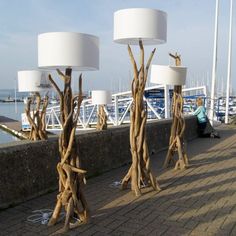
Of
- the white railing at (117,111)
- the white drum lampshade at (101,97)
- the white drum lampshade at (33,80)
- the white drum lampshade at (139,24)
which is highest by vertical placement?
the white drum lampshade at (139,24)

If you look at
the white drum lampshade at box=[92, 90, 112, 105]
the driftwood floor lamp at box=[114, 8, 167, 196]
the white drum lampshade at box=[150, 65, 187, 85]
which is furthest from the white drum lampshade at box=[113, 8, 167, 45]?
the white drum lampshade at box=[92, 90, 112, 105]

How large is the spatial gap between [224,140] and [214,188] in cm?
615

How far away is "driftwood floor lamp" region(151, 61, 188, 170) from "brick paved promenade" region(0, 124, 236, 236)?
38cm

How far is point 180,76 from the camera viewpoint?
23.2 ft

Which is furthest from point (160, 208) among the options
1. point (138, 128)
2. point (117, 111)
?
point (117, 111)

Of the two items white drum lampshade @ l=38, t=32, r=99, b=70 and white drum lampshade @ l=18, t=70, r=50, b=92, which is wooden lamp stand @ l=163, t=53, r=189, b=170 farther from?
white drum lampshade @ l=38, t=32, r=99, b=70

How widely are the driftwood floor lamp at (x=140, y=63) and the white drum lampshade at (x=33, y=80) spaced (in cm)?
180

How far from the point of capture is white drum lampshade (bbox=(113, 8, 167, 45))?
16.1ft

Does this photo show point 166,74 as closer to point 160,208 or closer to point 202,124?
point 160,208

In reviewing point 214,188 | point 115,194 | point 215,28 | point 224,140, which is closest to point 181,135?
point 214,188

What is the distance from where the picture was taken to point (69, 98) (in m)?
4.00

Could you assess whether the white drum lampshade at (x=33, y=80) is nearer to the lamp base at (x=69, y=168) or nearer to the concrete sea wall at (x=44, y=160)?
the concrete sea wall at (x=44, y=160)

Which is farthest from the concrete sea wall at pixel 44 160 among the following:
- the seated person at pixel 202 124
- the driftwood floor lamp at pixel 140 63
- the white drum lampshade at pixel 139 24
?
the seated person at pixel 202 124

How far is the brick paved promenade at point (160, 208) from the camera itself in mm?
3816
